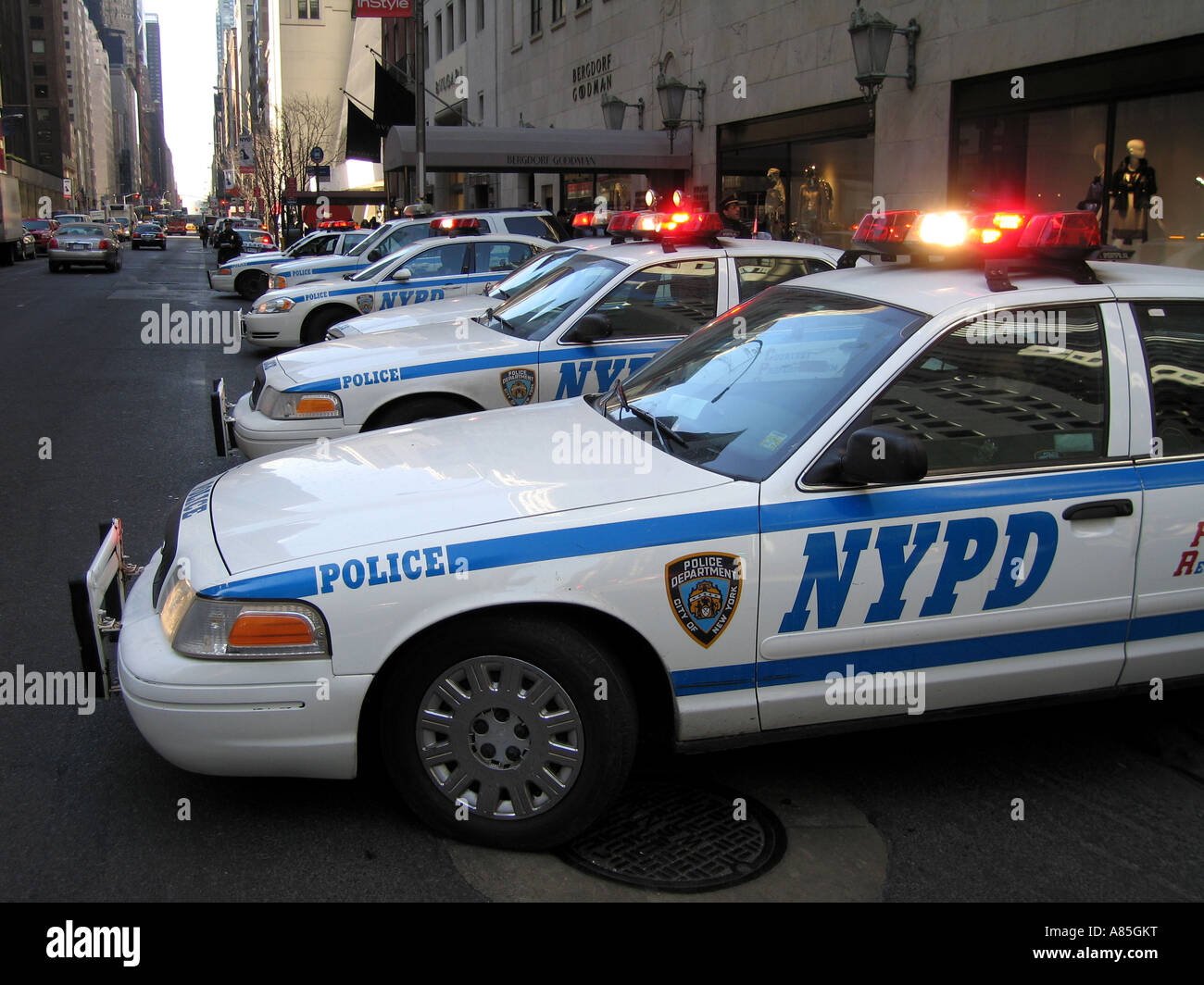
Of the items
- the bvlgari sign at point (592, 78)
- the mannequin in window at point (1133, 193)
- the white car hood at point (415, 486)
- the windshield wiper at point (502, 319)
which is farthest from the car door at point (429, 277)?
the bvlgari sign at point (592, 78)

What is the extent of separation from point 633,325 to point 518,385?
815 mm

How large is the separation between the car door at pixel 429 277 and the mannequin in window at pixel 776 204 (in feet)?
29.7

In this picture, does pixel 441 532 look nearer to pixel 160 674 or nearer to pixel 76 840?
pixel 160 674

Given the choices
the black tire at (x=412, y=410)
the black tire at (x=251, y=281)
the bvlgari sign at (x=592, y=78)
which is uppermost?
the bvlgari sign at (x=592, y=78)

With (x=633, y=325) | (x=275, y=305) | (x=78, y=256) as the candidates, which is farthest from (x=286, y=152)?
(x=633, y=325)

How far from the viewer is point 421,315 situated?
9.00 meters

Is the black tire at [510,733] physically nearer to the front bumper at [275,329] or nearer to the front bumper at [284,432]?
the front bumper at [284,432]

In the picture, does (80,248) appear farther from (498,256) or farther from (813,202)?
(498,256)

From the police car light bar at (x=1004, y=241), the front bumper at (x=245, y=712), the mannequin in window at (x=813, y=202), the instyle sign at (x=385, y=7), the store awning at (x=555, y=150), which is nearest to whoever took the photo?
the front bumper at (x=245, y=712)

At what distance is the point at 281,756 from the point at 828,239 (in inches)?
681

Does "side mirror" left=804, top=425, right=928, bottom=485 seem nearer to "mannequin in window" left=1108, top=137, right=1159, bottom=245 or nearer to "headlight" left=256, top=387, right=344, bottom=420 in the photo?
"headlight" left=256, top=387, right=344, bottom=420

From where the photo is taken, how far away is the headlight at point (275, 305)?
13875mm

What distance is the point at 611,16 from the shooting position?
2614 cm

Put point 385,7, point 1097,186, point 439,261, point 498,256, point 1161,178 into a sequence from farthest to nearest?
point 385,7
point 1097,186
point 439,261
point 498,256
point 1161,178
